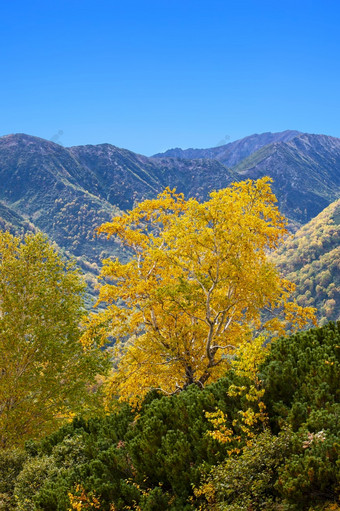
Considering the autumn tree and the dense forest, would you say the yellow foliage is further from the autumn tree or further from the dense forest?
the autumn tree

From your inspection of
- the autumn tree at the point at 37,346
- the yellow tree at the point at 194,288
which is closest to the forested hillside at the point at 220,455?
the yellow tree at the point at 194,288

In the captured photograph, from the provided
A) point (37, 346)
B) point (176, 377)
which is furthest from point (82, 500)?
point (37, 346)

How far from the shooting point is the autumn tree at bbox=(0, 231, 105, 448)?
72.4 feet

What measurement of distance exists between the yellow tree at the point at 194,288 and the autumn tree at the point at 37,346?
2.20m

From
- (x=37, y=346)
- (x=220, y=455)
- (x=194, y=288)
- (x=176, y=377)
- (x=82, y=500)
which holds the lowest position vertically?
(x=82, y=500)

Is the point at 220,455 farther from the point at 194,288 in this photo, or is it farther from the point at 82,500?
the point at 194,288

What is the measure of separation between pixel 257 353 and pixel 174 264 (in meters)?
9.86

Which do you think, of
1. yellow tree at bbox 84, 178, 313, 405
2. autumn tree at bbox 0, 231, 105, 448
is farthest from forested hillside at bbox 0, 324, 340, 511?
autumn tree at bbox 0, 231, 105, 448

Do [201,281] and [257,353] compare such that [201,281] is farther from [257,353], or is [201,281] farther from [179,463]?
[179,463]

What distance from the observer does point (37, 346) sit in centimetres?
2294

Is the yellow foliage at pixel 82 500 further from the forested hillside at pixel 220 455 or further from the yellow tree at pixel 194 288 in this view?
the yellow tree at pixel 194 288

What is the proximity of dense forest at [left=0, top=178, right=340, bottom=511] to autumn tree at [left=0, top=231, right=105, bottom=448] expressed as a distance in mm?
92

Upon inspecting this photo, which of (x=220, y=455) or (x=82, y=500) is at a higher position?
(x=220, y=455)

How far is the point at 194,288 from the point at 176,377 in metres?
5.15
